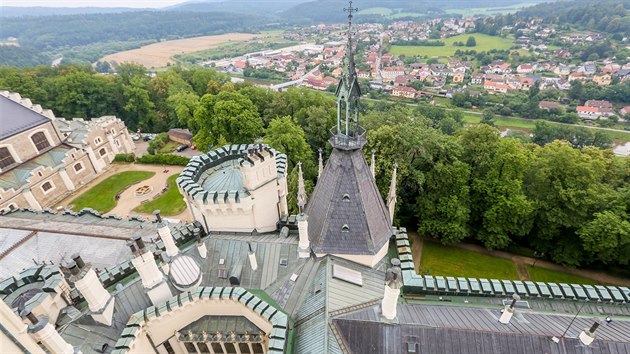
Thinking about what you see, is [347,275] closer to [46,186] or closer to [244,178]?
[244,178]

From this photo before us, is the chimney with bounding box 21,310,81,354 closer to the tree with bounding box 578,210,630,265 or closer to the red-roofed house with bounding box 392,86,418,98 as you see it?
the tree with bounding box 578,210,630,265

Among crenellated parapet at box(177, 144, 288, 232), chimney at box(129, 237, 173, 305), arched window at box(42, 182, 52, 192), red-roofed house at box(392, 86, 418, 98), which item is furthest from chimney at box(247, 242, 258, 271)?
red-roofed house at box(392, 86, 418, 98)

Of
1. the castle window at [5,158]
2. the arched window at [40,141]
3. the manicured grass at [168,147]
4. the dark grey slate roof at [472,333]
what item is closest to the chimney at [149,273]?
the dark grey slate roof at [472,333]

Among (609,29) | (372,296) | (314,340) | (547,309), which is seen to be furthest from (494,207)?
(609,29)

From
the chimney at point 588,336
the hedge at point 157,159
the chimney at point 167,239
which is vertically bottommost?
the hedge at point 157,159

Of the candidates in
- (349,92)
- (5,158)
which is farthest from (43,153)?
(349,92)

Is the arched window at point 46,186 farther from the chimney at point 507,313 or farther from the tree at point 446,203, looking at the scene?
the chimney at point 507,313
